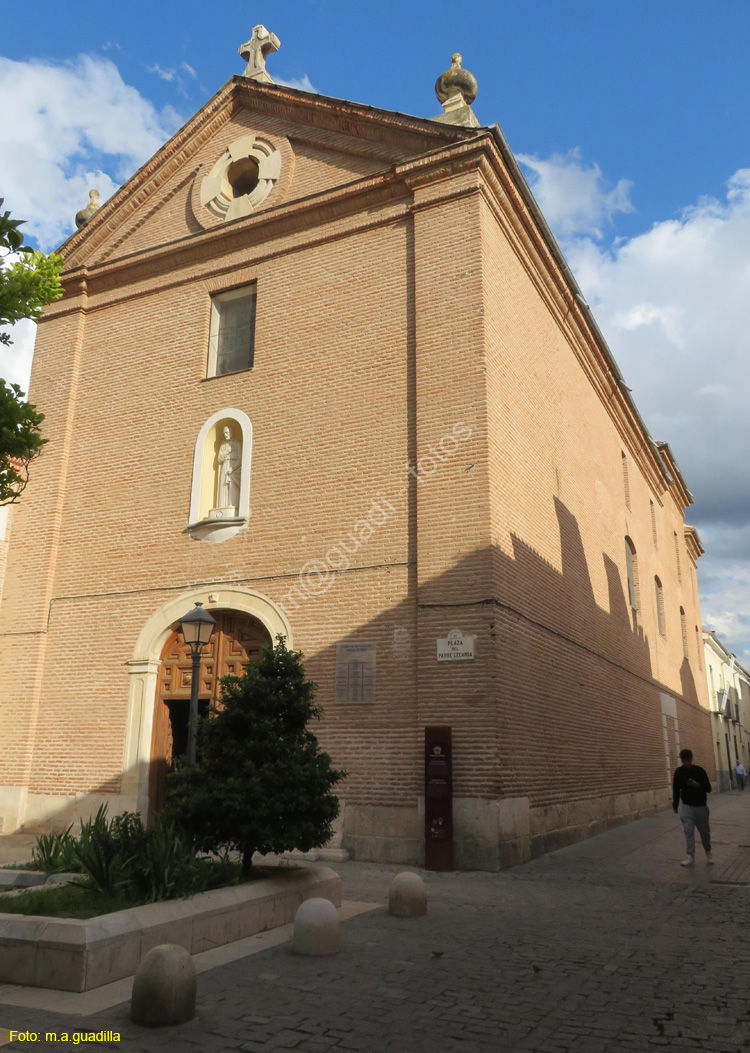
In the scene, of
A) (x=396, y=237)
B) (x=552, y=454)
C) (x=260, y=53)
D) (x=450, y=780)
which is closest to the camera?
(x=450, y=780)

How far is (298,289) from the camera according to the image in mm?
14195

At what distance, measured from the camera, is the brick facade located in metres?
11.2

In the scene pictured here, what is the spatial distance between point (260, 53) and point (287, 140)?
2.72 metres

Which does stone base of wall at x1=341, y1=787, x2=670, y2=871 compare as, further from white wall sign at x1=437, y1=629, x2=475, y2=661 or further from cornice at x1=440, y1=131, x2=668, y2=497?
cornice at x1=440, y1=131, x2=668, y2=497

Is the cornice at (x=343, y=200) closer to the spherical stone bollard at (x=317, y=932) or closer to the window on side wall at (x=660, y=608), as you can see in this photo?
the window on side wall at (x=660, y=608)

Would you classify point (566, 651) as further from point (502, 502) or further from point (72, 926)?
point (72, 926)

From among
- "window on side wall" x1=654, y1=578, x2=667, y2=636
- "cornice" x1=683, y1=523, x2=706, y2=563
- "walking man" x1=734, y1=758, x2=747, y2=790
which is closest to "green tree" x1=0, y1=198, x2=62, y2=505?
"window on side wall" x1=654, y1=578, x2=667, y2=636

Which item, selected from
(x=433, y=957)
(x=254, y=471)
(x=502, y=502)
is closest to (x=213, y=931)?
(x=433, y=957)

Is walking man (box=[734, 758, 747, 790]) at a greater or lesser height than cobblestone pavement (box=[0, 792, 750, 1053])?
greater

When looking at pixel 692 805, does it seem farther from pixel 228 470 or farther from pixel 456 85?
pixel 456 85

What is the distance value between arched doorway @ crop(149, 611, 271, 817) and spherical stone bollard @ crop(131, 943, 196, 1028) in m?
8.01

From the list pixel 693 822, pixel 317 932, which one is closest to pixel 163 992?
pixel 317 932

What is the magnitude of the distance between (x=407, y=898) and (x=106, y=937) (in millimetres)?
2872

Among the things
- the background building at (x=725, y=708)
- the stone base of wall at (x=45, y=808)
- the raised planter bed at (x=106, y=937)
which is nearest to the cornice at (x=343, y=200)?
the stone base of wall at (x=45, y=808)
